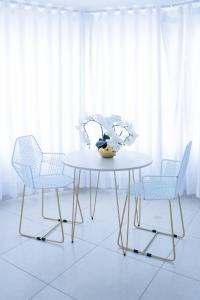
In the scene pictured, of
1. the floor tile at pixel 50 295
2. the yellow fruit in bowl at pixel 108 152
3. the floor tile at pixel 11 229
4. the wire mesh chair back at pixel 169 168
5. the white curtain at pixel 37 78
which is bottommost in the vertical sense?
the floor tile at pixel 50 295

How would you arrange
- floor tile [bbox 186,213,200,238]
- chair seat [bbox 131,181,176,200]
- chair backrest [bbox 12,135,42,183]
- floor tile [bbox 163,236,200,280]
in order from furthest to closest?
chair backrest [bbox 12,135,42,183] → floor tile [bbox 186,213,200,238] → chair seat [bbox 131,181,176,200] → floor tile [bbox 163,236,200,280]

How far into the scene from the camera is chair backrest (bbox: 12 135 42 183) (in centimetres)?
291

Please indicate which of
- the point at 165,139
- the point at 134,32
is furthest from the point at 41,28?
the point at 165,139

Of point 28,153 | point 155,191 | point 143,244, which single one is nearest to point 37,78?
point 28,153

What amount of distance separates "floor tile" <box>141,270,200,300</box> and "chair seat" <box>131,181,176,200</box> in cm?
56

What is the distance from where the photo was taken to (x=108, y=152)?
2.69 metres

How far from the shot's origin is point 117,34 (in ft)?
12.4

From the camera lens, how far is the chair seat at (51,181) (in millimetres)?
2653

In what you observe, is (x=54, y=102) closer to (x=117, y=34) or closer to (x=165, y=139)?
(x=117, y=34)

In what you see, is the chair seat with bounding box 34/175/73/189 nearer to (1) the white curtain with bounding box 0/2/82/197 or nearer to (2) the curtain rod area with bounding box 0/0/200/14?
(1) the white curtain with bounding box 0/2/82/197

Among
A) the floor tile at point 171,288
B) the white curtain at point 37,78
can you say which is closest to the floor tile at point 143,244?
the floor tile at point 171,288

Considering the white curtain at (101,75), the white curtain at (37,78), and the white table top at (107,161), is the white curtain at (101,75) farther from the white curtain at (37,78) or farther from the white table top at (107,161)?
the white table top at (107,161)

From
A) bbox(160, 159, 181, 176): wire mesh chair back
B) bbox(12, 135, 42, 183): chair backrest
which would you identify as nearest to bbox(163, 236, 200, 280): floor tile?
bbox(160, 159, 181, 176): wire mesh chair back

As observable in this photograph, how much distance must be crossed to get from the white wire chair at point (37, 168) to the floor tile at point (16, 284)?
51cm
